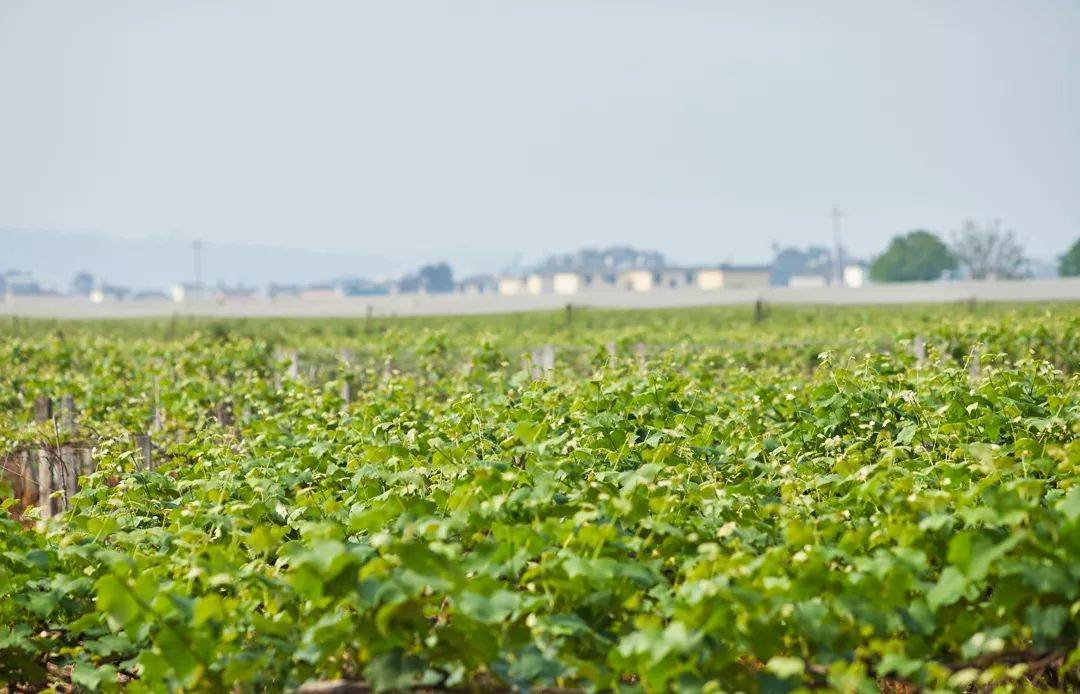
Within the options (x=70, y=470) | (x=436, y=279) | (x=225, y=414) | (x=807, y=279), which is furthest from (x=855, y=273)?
(x=70, y=470)

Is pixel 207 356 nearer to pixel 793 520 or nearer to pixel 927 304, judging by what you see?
pixel 793 520

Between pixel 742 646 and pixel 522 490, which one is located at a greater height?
pixel 522 490

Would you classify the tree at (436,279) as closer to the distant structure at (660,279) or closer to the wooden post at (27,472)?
the distant structure at (660,279)

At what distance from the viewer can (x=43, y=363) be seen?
16.1 meters

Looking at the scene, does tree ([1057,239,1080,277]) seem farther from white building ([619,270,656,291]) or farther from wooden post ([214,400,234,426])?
wooden post ([214,400,234,426])

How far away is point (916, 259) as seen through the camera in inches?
4631

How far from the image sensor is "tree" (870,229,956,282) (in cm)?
11744

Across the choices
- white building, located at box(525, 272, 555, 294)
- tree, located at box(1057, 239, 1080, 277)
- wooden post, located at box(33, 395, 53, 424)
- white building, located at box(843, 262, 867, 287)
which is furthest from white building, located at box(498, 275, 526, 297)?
wooden post, located at box(33, 395, 53, 424)

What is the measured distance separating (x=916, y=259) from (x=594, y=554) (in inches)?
4708

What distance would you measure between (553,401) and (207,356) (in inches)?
350

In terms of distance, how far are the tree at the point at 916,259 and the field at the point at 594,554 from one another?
115004mm

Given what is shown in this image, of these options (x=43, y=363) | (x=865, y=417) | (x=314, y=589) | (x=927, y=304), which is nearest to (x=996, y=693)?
(x=314, y=589)

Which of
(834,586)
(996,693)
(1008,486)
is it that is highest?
(1008,486)

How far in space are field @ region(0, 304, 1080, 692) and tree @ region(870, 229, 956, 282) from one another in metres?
115
